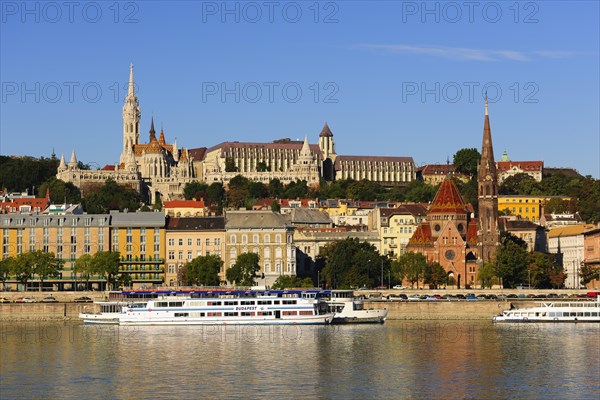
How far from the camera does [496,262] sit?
113625mm

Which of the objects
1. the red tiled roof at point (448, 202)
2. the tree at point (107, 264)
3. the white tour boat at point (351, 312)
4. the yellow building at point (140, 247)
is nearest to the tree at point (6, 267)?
the tree at point (107, 264)

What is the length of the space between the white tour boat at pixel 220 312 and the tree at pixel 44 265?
21.8m

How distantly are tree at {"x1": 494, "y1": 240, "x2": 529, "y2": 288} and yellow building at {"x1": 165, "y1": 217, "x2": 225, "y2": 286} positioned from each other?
74.1 ft

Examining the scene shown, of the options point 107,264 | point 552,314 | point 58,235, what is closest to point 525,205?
point 58,235

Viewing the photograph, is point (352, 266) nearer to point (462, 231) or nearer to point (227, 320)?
point (462, 231)

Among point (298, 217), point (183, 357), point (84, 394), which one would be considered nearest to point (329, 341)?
point (183, 357)

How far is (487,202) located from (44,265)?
40.5 m

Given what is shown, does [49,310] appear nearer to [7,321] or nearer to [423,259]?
[7,321]

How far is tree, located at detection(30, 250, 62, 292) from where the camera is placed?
108562 millimetres

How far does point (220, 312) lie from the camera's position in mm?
86188

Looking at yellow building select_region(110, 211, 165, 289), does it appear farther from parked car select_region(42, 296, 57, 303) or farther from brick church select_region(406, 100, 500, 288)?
brick church select_region(406, 100, 500, 288)

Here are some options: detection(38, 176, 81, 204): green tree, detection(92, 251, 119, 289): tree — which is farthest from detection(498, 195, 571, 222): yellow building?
detection(92, 251, 119, 289): tree

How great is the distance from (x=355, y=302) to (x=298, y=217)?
192 ft

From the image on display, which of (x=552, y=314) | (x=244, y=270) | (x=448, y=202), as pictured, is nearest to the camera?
(x=552, y=314)
